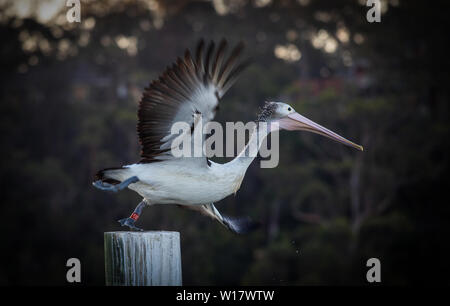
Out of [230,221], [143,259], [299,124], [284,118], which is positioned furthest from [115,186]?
[299,124]

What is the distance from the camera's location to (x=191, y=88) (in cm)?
584

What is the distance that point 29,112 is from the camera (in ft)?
91.9

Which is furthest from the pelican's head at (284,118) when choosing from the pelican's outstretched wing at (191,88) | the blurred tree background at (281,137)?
the blurred tree background at (281,137)

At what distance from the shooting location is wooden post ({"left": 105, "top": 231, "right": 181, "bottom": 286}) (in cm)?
516

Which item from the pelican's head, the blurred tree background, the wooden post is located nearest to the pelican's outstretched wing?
the pelican's head

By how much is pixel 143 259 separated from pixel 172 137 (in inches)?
52.8

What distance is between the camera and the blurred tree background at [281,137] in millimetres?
23641

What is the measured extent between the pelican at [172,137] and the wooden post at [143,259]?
799 millimetres

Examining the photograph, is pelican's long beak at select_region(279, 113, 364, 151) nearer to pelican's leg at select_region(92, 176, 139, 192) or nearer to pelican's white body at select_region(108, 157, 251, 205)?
pelican's white body at select_region(108, 157, 251, 205)

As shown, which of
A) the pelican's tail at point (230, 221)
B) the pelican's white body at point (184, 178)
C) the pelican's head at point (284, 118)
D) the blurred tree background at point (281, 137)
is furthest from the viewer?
the blurred tree background at point (281, 137)

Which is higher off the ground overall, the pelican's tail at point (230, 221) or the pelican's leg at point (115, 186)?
the pelican's leg at point (115, 186)

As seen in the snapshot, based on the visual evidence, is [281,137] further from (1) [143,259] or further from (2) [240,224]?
(1) [143,259]

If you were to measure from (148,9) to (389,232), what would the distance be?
15.7m

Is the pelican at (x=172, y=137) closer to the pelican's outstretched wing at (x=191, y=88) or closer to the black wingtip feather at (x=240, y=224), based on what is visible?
the pelican's outstretched wing at (x=191, y=88)
